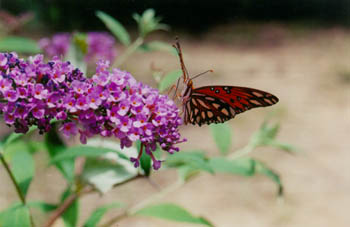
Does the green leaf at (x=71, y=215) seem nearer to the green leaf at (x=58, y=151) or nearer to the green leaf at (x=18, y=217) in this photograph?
the green leaf at (x=58, y=151)

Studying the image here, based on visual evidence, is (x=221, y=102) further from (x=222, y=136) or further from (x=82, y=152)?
(x=82, y=152)

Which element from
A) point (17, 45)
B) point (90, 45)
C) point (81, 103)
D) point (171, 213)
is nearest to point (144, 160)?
point (81, 103)

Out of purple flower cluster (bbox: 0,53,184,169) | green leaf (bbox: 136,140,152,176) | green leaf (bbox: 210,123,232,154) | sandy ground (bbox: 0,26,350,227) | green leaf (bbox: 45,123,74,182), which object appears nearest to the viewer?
purple flower cluster (bbox: 0,53,184,169)

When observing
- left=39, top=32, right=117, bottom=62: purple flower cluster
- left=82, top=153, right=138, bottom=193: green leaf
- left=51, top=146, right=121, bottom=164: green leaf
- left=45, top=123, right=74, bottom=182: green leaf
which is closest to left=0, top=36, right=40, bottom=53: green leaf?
left=39, top=32, right=117, bottom=62: purple flower cluster

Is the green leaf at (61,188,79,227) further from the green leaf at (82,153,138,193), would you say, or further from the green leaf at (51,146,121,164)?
the green leaf at (51,146,121,164)

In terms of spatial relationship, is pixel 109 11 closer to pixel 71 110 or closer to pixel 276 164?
pixel 276 164
